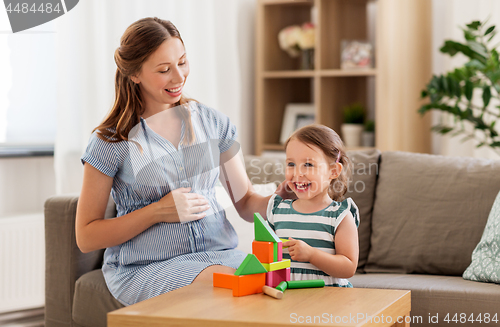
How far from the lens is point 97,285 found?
5.61ft

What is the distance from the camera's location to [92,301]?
5.61ft

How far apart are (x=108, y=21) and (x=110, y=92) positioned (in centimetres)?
35

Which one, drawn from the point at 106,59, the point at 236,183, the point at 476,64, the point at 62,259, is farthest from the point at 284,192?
the point at 106,59

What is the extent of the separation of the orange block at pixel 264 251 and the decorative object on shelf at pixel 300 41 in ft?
7.52

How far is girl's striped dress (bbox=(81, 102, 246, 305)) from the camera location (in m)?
1.49

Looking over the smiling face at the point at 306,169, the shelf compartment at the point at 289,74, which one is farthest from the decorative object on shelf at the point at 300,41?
the smiling face at the point at 306,169

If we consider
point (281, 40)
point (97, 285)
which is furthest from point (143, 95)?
point (281, 40)

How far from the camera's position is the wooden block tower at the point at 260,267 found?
3.52 feet

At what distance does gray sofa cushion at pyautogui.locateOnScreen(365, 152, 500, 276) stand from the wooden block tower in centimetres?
92

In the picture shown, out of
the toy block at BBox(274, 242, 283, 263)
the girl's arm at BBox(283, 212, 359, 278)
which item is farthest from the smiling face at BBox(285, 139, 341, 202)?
the toy block at BBox(274, 242, 283, 263)

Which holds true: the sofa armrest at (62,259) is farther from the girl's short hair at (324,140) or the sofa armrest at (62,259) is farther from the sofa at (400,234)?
the girl's short hair at (324,140)

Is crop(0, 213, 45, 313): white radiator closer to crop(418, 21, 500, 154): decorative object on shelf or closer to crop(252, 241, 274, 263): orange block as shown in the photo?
crop(252, 241, 274, 263): orange block

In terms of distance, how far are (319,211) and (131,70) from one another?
65 cm

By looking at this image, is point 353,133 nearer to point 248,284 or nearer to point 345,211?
point 345,211
